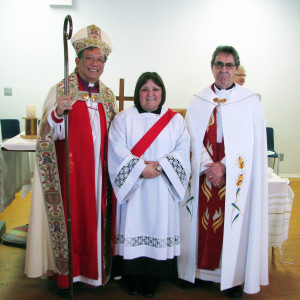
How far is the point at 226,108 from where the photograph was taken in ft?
7.54

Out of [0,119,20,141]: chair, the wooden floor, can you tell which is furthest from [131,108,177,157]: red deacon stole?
[0,119,20,141]: chair

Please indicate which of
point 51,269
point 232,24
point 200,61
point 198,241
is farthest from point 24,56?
point 198,241

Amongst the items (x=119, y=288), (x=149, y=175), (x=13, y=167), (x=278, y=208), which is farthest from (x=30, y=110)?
(x=278, y=208)

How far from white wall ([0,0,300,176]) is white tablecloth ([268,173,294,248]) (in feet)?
10.3

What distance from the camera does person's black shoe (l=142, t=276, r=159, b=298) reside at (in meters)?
2.41

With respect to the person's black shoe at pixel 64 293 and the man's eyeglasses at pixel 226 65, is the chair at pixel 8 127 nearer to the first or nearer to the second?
the person's black shoe at pixel 64 293

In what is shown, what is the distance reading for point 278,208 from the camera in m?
2.72

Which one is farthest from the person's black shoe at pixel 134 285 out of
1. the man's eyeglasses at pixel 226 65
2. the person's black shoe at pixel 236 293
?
the man's eyeglasses at pixel 226 65

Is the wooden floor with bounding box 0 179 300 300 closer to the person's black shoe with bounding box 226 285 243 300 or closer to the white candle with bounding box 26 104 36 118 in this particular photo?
the person's black shoe with bounding box 226 285 243 300

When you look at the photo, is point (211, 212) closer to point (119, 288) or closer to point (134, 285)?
point (134, 285)

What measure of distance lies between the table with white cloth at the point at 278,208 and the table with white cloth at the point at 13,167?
6.41 feet

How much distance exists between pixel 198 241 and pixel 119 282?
2.23 feet

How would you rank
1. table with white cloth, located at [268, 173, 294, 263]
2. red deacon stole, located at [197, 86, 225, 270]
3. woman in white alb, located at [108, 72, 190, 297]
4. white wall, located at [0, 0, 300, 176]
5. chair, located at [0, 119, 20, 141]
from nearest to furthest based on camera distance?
woman in white alb, located at [108, 72, 190, 297]
red deacon stole, located at [197, 86, 225, 270]
table with white cloth, located at [268, 173, 294, 263]
chair, located at [0, 119, 20, 141]
white wall, located at [0, 0, 300, 176]

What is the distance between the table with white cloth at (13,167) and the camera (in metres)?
2.92
